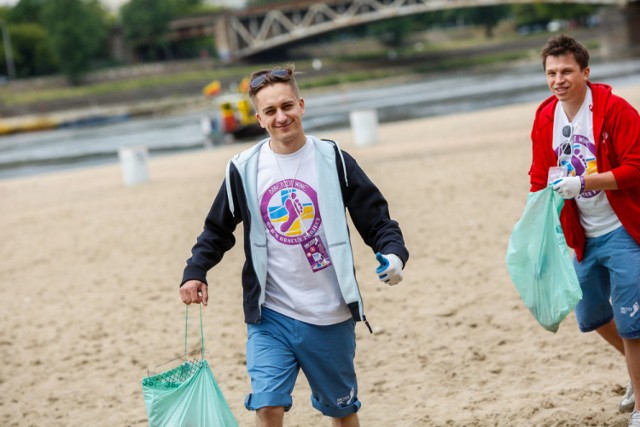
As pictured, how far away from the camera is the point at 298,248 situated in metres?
3.52

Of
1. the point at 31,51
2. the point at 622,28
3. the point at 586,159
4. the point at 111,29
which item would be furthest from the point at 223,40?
the point at 586,159

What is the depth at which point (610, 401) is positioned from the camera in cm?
445

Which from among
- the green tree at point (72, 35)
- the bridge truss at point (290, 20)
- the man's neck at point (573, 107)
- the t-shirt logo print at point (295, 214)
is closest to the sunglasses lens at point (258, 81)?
the t-shirt logo print at point (295, 214)

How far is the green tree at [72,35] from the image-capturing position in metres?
76.1

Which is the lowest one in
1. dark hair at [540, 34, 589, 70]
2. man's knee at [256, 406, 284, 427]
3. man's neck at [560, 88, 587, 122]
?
man's knee at [256, 406, 284, 427]

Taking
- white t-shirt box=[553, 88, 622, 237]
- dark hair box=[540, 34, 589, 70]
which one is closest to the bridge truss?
dark hair box=[540, 34, 589, 70]

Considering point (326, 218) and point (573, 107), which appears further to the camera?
point (573, 107)

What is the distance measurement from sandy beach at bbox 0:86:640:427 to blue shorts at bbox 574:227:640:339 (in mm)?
584

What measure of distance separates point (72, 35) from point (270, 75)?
259 ft

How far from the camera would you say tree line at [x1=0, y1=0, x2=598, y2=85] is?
78.4 m

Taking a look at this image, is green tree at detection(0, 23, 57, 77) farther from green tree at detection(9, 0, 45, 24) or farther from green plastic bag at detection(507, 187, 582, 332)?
green plastic bag at detection(507, 187, 582, 332)

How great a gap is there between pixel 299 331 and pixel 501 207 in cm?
673

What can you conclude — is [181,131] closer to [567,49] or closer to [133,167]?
[133,167]

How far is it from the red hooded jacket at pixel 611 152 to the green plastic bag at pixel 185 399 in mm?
1673
